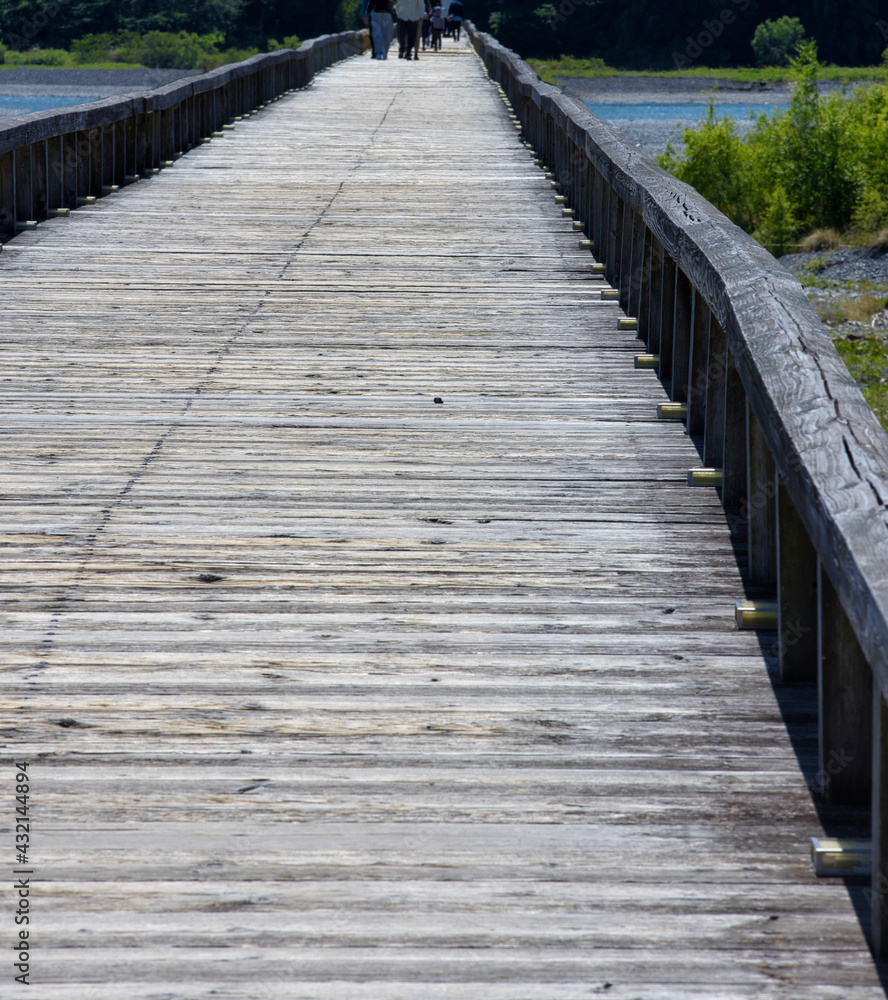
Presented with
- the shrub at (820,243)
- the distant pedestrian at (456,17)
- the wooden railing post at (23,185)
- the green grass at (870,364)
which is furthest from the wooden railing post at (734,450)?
the distant pedestrian at (456,17)

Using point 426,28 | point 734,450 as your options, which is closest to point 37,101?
point 426,28

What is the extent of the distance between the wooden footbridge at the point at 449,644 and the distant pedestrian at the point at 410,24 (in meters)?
24.1

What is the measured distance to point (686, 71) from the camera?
3848 inches

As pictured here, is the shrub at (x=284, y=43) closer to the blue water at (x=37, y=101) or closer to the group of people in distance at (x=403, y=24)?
the blue water at (x=37, y=101)

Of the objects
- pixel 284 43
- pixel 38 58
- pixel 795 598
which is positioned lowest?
pixel 795 598

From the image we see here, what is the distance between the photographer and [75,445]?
192 inches

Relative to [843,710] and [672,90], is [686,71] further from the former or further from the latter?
[843,710]

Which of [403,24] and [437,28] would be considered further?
[437,28]

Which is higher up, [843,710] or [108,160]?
[108,160]

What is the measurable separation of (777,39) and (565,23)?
52.4ft

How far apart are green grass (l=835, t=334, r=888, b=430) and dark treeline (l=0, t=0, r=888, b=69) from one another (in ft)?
262

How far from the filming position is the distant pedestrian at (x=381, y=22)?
27922 millimetres

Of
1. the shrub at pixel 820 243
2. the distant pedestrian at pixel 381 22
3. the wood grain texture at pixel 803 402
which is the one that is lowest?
the shrub at pixel 820 243

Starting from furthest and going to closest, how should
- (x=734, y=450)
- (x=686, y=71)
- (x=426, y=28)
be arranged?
(x=686, y=71)
(x=426, y=28)
(x=734, y=450)
